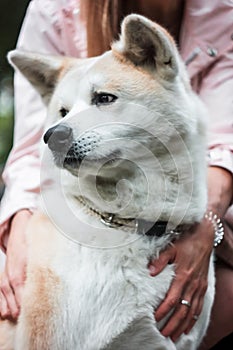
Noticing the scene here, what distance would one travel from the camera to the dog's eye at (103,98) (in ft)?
4.38

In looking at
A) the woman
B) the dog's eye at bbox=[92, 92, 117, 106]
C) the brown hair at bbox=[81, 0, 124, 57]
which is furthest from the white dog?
the brown hair at bbox=[81, 0, 124, 57]

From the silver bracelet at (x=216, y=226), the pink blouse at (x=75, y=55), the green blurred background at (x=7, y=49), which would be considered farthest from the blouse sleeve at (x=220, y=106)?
the green blurred background at (x=7, y=49)

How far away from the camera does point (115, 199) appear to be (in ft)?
4.58

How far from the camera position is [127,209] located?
1.39 metres

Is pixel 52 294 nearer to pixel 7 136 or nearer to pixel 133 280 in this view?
pixel 133 280

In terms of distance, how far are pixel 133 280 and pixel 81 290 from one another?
10 centimetres

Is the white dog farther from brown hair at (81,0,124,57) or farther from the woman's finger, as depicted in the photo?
brown hair at (81,0,124,57)

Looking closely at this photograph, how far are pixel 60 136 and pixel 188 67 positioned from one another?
1.83 ft

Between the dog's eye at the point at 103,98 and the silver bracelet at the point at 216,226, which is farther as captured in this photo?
the silver bracelet at the point at 216,226

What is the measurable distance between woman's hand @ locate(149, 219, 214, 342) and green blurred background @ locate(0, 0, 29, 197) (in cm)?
202

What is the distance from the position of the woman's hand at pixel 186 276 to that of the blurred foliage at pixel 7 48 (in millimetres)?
2023

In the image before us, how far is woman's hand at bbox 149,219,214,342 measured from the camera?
1.37 m

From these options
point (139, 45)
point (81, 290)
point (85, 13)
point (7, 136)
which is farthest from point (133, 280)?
point (7, 136)

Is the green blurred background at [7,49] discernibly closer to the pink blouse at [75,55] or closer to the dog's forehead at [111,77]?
the pink blouse at [75,55]
